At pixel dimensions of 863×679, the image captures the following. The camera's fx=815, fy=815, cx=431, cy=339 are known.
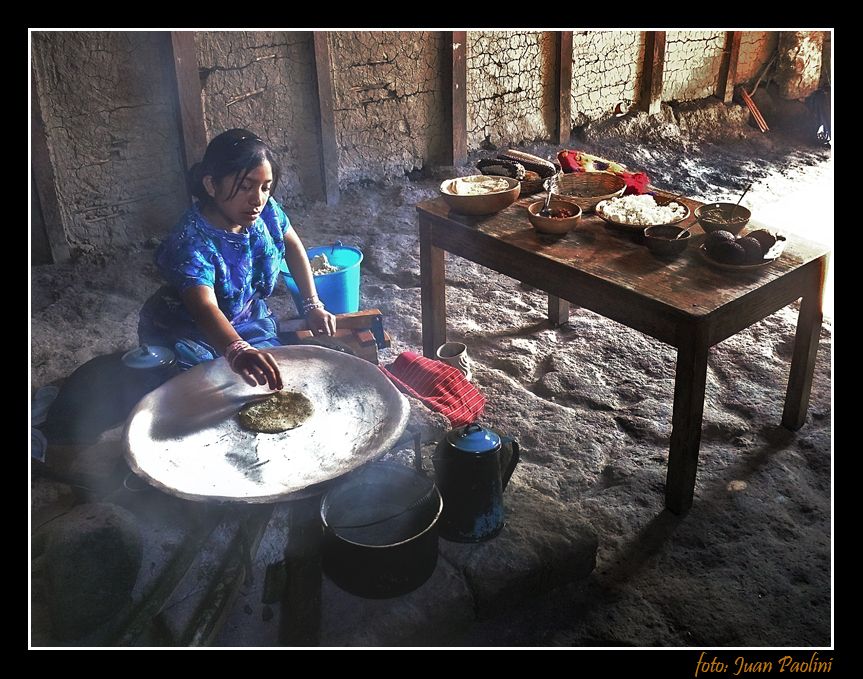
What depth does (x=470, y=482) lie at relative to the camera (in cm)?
304

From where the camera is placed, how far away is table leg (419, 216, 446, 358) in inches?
179

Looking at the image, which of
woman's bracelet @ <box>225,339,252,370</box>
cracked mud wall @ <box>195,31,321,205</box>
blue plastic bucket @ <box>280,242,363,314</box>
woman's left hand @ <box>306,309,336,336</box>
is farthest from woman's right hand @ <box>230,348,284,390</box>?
cracked mud wall @ <box>195,31,321,205</box>

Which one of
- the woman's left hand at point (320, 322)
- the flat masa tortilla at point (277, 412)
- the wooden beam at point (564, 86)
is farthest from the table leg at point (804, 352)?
the wooden beam at point (564, 86)

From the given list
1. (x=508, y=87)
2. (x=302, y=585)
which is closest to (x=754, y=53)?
(x=508, y=87)

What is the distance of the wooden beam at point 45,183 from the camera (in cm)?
535

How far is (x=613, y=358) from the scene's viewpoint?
488cm

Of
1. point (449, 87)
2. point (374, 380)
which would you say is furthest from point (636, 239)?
point (449, 87)

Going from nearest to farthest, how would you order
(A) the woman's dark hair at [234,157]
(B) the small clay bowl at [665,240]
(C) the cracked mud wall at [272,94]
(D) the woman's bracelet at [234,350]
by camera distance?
(D) the woman's bracelet at [234,350]
(A) the woman's dark hair at [234,157]
(B) the small clay bowl at [665,240]
(C) the cracked mud wall at [272,94]

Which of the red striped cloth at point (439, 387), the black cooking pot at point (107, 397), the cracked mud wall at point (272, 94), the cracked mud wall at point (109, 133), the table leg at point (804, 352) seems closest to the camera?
the black cooking pot at point (107, 397)

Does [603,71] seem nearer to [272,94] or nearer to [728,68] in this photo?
[728,68]

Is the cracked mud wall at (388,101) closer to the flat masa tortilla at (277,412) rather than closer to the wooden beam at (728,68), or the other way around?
the wooden beam at (728,68)

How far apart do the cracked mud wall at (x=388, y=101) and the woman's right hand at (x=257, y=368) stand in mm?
4271

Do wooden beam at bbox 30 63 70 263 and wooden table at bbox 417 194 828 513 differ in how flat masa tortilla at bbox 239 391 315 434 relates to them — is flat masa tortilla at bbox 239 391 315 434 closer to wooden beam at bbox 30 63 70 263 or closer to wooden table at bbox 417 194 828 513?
wooden table at bbox 417 194 828 513

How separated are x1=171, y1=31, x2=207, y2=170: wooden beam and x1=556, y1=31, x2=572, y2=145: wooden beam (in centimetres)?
379
